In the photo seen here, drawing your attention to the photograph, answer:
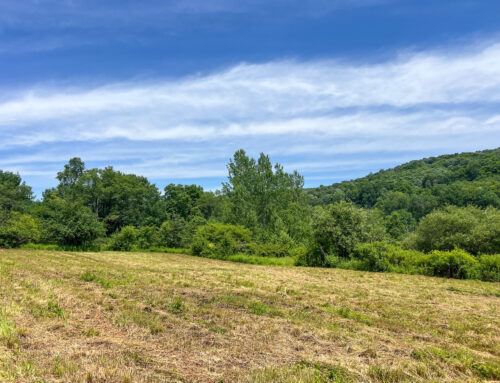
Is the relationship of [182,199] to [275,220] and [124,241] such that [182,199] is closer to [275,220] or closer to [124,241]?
[124,241]

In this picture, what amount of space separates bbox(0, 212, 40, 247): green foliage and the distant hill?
40.0 m

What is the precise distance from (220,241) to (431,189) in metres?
66.4

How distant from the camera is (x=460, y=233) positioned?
65.4ft

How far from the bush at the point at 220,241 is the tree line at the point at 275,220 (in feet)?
A: 0.34

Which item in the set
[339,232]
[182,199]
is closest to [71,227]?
[182,199]

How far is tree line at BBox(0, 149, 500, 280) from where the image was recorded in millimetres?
19188

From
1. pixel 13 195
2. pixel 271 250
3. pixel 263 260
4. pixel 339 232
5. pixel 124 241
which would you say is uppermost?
pixel 13 195

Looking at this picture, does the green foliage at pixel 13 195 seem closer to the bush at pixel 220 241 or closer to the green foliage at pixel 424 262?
the bush at pixel 220 241

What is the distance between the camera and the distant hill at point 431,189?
56156 mm

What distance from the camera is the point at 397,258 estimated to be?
18828 millimetres

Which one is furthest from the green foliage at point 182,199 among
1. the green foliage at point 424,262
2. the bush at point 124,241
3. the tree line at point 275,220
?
the green foliage at point 424,262

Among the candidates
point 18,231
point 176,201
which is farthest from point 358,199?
point 18,231

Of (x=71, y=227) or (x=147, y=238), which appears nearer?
(x=71, y=227)

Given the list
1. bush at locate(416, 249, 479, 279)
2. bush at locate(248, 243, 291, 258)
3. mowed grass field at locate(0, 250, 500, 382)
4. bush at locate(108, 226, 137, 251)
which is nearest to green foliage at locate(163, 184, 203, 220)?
bush at locate(108, 226, 137, 251)
